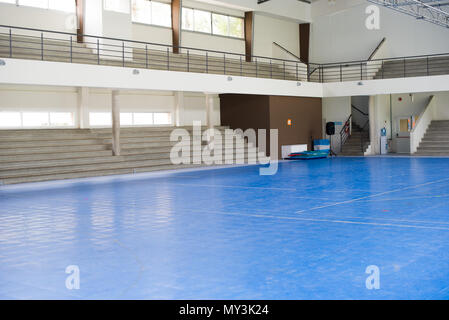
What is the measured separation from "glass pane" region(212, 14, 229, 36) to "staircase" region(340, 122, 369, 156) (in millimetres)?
7641

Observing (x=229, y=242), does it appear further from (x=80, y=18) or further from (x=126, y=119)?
(x=126, y=119)

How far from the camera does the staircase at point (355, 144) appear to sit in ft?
84.3

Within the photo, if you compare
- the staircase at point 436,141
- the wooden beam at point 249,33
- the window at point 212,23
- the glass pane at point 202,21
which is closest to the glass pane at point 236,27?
the window at point 212,23

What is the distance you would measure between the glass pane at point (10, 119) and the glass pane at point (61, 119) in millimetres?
1272

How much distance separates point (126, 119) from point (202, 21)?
5.95 metres

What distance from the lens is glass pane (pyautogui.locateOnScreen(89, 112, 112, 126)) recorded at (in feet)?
67.2

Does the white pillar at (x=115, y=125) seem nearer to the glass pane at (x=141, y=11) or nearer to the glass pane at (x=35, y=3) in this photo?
the glass pane at (x=35, y=3)

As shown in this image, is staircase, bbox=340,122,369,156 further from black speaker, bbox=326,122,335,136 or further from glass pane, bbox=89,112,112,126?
glass pane, bbox=89,112,112,126

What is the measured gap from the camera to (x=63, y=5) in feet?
64.1
